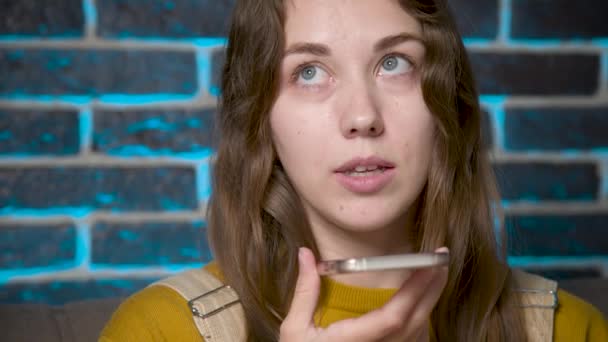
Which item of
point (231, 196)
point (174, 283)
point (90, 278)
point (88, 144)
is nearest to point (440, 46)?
point (231, 196)

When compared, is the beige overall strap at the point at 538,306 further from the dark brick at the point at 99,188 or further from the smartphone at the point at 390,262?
the dark brick at the point at 99,188

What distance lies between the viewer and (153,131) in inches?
55.5

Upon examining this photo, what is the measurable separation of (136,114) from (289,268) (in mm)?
432

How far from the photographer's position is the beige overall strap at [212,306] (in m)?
1.09

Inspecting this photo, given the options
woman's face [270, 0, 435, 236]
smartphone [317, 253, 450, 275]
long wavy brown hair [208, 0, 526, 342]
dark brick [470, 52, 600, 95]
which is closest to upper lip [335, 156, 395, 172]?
woman's face [270, 0, 435, 236]

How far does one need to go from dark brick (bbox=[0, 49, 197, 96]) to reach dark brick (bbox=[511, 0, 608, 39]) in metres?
0.63

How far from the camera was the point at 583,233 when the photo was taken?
1585mm

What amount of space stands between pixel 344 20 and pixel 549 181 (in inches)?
27.0

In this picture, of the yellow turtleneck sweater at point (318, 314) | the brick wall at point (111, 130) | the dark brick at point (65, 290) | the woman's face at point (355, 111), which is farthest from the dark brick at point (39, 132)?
the woman's face at point (355, 111)

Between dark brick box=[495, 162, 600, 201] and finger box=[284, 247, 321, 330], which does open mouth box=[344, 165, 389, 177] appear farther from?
dark brick box=[495, 162, 600, 201]

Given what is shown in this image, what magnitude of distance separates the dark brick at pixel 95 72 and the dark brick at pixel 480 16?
1.70 feet

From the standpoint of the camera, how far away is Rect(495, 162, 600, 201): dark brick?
5.06ft

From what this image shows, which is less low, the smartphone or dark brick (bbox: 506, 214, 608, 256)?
the smartphone

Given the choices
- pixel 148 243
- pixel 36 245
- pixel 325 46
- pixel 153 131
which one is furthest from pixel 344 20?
pixel 36 245
